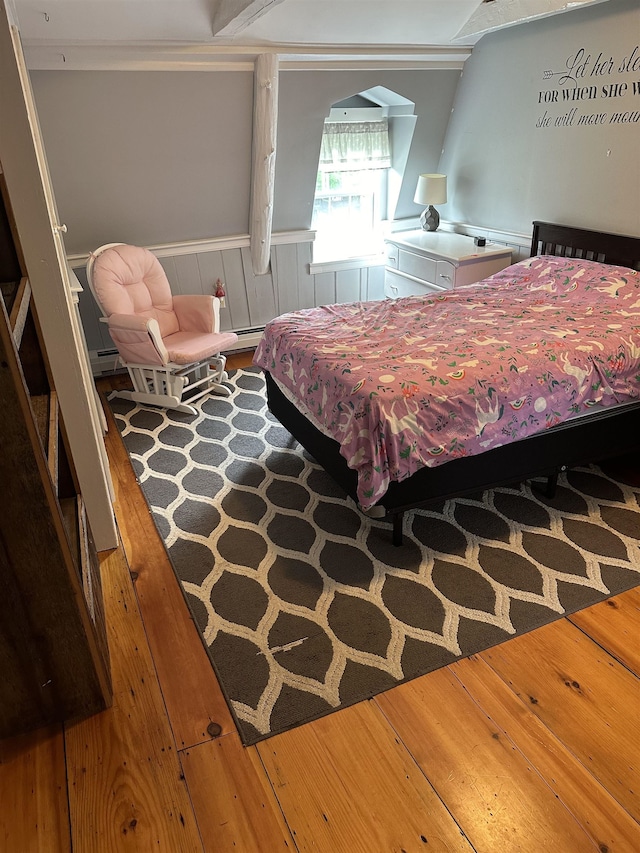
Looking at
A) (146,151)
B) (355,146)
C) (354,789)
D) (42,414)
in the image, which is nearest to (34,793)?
(354,789)

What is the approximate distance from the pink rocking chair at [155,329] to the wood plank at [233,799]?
7.72 feet

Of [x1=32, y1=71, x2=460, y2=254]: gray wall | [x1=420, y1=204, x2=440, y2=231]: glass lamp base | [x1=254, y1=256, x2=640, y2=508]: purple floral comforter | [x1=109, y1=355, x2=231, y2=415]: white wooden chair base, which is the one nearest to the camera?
[x1=254, y1=256, x2=640, y2=508]: purple floral comforter

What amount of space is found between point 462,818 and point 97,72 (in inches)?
153

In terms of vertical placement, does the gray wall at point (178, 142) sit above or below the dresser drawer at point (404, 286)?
above

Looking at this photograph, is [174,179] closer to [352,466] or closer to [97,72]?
[97,72]

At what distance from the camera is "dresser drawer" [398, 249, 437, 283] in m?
4.37

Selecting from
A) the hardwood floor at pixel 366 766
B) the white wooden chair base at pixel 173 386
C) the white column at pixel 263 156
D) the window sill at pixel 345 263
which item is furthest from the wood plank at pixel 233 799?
the window sill at pixel 345 263

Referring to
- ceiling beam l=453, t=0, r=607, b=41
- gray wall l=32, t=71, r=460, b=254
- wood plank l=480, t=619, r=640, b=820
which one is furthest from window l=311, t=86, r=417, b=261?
wood plank l=480, t=619, r=640, b=820

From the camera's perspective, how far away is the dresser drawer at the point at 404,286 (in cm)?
446

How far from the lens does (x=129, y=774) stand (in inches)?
63.6

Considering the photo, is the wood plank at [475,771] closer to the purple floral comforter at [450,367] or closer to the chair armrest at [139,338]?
the purple floral comforter at [450,367]

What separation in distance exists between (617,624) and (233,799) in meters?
1.40

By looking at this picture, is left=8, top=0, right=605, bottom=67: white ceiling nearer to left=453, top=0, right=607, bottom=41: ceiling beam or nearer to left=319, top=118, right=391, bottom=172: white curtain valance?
left=453, top=0, right=607, bottom=41: ceiling beam

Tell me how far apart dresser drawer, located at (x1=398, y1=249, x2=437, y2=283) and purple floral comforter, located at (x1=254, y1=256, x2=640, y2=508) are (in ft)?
3.58
